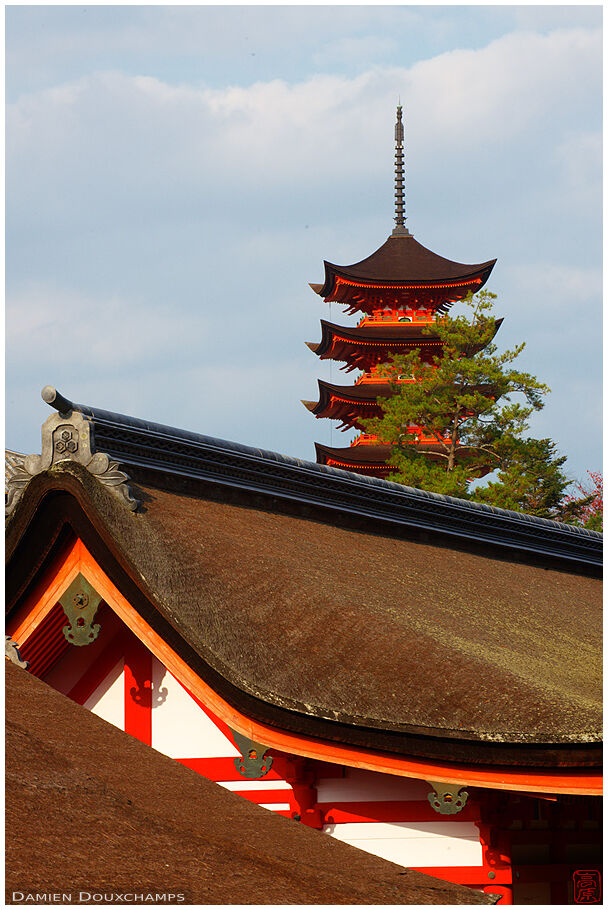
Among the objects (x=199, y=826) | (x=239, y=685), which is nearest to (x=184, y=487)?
(x=239, y=685)

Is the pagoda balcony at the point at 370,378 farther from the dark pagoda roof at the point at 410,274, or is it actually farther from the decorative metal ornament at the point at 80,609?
the decorative metal ornament at the point at 80,609

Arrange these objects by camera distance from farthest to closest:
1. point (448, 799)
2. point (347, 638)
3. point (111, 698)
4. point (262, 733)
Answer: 1. point (111, 698)
2. point (347, 638)
3. point (262, 733)
4. point (448, 799)

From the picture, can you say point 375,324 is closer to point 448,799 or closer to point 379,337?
point 379,337

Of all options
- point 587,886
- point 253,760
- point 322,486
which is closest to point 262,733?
point 253,760

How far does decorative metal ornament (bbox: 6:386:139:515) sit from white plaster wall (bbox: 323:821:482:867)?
2.58 meters

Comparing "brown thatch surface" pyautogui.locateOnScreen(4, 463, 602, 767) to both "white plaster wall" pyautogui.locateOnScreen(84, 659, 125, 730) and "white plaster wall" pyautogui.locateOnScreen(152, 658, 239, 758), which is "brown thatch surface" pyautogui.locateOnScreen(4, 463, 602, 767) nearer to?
"white plaster wall" pyautogui.locateOnScreen(152, 658, 239, 758)

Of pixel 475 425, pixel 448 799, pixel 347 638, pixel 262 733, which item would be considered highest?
pixel 475 425

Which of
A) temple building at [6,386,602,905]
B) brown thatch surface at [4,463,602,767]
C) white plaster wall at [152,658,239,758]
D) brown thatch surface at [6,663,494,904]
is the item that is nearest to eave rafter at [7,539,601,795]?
temple building at [6,386,602,905]

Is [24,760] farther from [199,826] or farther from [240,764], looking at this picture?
[240,764]

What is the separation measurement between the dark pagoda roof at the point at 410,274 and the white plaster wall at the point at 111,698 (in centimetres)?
2444

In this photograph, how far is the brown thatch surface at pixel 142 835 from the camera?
2988 mm

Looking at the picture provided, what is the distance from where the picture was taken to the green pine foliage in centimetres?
2495

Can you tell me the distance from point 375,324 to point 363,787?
25.5 metres

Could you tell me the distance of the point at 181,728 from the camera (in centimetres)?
718
